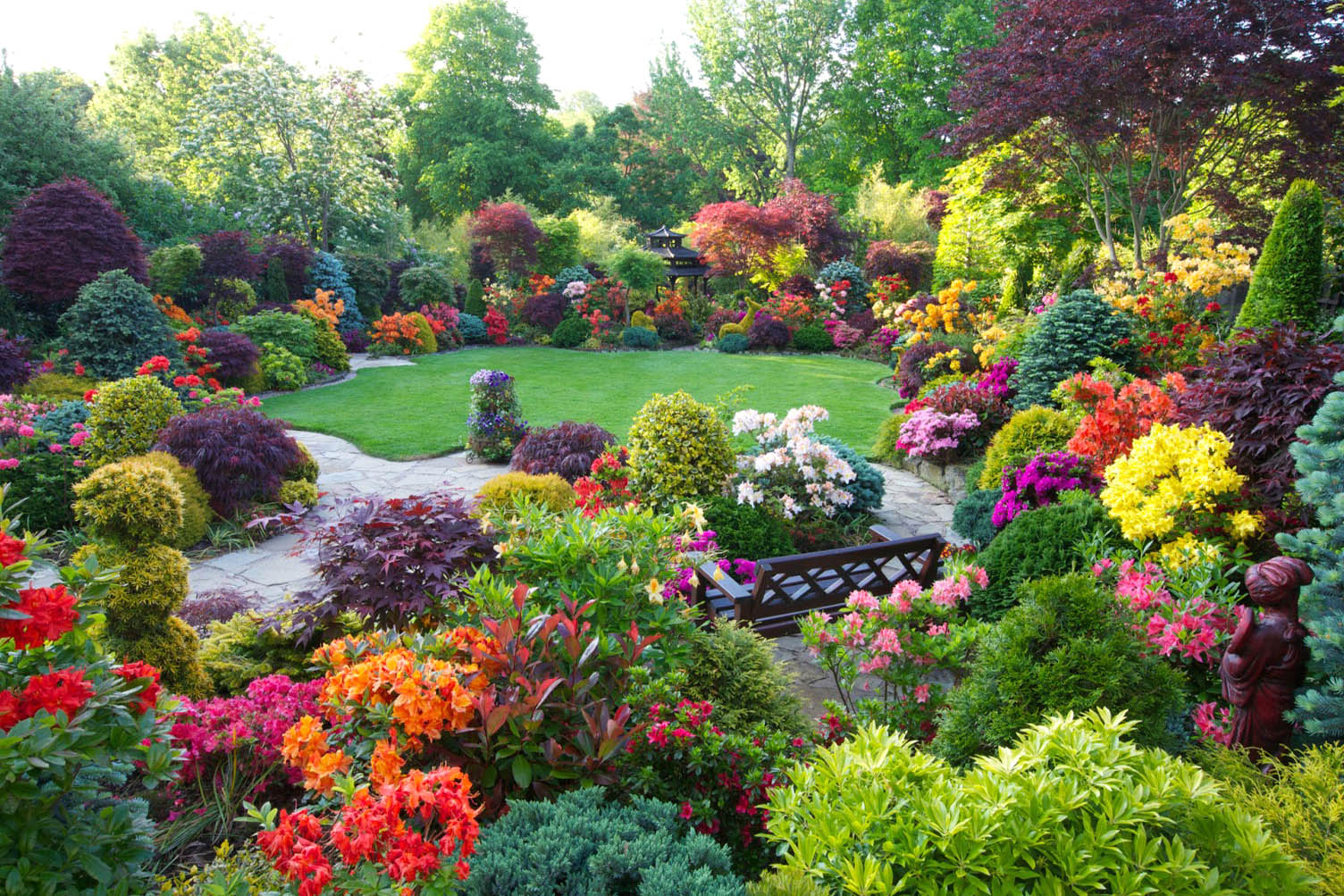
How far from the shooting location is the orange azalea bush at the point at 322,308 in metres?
13.6

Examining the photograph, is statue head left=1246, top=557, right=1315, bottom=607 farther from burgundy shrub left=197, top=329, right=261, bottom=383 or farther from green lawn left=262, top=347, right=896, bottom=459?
burgundy shrub left=197, top=329, right=261, bottom=383

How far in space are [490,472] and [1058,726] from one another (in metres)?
6.55

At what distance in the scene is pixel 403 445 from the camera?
8375 millimetres

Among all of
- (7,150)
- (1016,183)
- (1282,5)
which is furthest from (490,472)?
(7,150)

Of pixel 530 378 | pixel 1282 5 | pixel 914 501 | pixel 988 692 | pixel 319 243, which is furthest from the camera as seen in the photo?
pixel 319 243

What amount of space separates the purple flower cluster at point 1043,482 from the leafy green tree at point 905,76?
821 inches

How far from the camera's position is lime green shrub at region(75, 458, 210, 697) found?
310cm

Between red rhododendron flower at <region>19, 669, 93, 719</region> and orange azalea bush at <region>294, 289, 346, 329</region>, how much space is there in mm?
Result: 13493

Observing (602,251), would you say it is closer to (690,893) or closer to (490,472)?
(490,472)

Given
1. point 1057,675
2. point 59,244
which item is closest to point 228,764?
point 1057,675

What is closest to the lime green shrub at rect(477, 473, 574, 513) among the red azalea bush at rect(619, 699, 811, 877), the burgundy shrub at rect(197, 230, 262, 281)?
the red azalea bush at rect(619, 699, 811, 877)

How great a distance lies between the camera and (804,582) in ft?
13.4

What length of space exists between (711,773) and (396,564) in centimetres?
168

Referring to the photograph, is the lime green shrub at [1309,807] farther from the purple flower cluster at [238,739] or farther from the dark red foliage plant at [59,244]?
the dark red foliage plant at [59,244]
